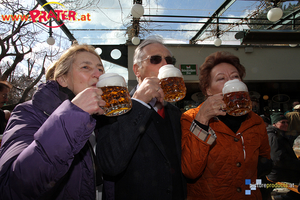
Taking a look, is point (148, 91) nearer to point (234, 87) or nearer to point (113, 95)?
point (113, 95)

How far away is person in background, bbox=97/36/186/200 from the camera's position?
98 centimetres

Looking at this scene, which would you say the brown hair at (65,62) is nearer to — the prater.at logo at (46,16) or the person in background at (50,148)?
the person in background at (50,148)

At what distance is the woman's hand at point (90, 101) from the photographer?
83 centimetres

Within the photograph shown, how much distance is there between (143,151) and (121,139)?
278 millimetres

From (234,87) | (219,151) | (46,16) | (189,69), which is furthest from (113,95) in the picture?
(189,69)

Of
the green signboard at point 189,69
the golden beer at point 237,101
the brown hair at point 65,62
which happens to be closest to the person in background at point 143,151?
the golden beer at point 237,101

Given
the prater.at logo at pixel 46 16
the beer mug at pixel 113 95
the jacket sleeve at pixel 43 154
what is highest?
the prater.at logo at pixel 46 16

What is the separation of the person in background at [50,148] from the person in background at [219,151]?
0.63 meters

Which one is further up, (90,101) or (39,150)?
(90,101)

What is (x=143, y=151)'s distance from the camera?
1.19m

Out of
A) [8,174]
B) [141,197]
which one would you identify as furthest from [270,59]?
[8,174]

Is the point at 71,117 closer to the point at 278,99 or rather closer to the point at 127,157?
the point at 127,157

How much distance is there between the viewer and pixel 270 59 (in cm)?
896

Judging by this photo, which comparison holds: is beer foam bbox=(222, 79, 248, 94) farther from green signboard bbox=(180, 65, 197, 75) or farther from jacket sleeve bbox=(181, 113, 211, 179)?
green signboard bbox=(180, 65, 197, 75)
